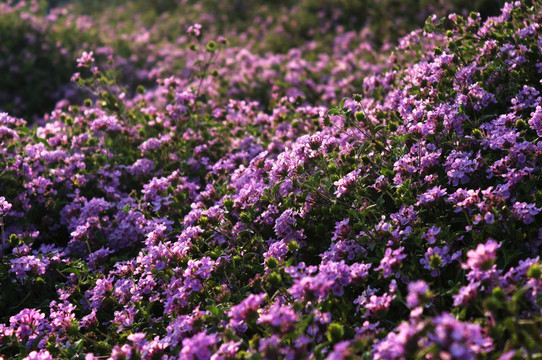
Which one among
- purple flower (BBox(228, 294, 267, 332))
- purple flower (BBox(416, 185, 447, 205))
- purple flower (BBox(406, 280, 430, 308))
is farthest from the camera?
purple flower (BBox(416, 185, 447, 205))

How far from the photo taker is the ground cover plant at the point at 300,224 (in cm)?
263

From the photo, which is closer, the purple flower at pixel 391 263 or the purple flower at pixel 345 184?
the purple flower at pixel 391 263

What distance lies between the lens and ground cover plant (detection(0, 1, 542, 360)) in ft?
8.64

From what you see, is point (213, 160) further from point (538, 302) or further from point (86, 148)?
point (538, 302)

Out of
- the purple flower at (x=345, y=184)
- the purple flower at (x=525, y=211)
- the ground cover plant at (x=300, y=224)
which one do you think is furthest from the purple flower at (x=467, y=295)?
the purple flower at (x=345, y=184)

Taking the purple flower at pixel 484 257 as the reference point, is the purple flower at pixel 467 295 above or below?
below

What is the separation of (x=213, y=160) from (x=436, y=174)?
2.77m

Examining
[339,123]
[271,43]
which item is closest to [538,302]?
[339,123]

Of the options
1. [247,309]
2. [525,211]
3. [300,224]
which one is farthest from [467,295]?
[300,224]

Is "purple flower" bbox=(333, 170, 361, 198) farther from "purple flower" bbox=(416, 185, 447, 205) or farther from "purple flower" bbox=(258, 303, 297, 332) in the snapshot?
"purple flower" bbox=(258, 303, 297, 332)

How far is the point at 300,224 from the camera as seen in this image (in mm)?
3812

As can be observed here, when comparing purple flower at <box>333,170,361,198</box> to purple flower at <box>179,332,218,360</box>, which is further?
purple flower at <box>333,170,361,198</box>

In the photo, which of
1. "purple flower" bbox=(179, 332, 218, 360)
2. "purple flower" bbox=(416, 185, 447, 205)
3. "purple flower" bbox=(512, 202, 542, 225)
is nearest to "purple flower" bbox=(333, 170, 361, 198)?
"purple flower" bbox=(416, 185, 447, 205)

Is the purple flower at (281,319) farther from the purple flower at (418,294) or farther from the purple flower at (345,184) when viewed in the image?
the purple flower at (345,184)
